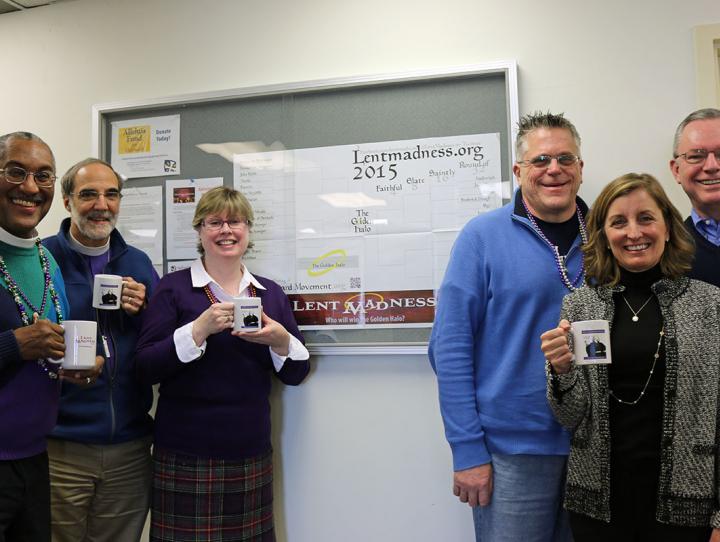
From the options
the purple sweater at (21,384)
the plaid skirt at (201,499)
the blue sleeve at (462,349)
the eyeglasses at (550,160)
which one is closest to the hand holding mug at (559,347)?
the blue sleeve at (462,349)

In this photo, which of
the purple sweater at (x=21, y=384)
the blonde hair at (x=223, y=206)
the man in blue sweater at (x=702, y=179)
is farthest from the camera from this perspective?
the blonde hair at (x=223, y=206)

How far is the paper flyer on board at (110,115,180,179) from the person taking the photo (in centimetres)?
254

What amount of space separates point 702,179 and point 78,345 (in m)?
1.99

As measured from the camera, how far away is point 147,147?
257 cm

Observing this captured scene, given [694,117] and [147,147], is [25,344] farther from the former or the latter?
[694,117]

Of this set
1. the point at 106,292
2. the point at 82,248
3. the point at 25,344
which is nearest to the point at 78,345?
the point at 25,344

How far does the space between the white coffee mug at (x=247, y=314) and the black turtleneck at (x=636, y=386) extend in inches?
43.3

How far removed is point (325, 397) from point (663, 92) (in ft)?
5.77

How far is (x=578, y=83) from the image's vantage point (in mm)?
2174

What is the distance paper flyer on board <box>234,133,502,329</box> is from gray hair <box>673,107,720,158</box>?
61cm

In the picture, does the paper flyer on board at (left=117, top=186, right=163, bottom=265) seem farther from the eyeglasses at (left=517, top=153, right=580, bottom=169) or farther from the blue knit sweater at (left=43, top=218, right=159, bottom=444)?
the eyeglasses at (left=517, top=153, right=580, bottom=169)

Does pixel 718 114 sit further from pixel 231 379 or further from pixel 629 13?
pixel 231 379

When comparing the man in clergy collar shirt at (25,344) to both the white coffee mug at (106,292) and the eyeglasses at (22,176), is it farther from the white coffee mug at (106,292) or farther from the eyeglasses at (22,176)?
the white coffee mug at (106,292)

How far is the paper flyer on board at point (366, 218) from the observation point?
2229 mm
